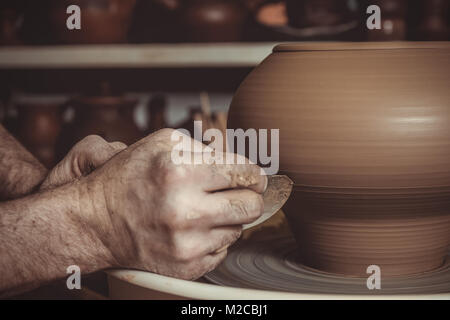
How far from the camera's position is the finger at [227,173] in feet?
2.20

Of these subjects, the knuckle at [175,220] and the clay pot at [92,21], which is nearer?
the knuckle at [175,220]

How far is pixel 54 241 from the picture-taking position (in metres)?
0.74

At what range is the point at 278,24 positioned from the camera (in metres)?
2.07

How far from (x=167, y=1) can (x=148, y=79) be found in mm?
618

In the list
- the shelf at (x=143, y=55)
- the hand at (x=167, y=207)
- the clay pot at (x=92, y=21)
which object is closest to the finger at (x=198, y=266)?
the hand at (x=167, y=207)

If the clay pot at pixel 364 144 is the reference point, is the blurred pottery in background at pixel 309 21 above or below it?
above

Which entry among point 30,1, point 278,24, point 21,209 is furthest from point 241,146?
point 30,1

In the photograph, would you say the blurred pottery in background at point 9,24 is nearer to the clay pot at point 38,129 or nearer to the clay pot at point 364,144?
the clay pot at point 38,129

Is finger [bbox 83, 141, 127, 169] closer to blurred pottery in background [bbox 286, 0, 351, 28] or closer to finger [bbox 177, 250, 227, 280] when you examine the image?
finger [bbox 177, 250, 227, 280]

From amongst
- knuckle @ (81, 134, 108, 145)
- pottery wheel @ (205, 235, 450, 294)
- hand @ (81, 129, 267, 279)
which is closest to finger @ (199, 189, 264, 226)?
hand @ (81, 129, 267, 279)

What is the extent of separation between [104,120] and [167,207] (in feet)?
Result: 5.06

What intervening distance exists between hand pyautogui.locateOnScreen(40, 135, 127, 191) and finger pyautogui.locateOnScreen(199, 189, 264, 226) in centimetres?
21

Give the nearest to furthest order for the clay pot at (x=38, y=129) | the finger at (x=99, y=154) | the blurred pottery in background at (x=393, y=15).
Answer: the finger at (x=99, y=154) → the blurred pottery in background at (x=393, y=15) → the clay pot at (x=38, y=129)
